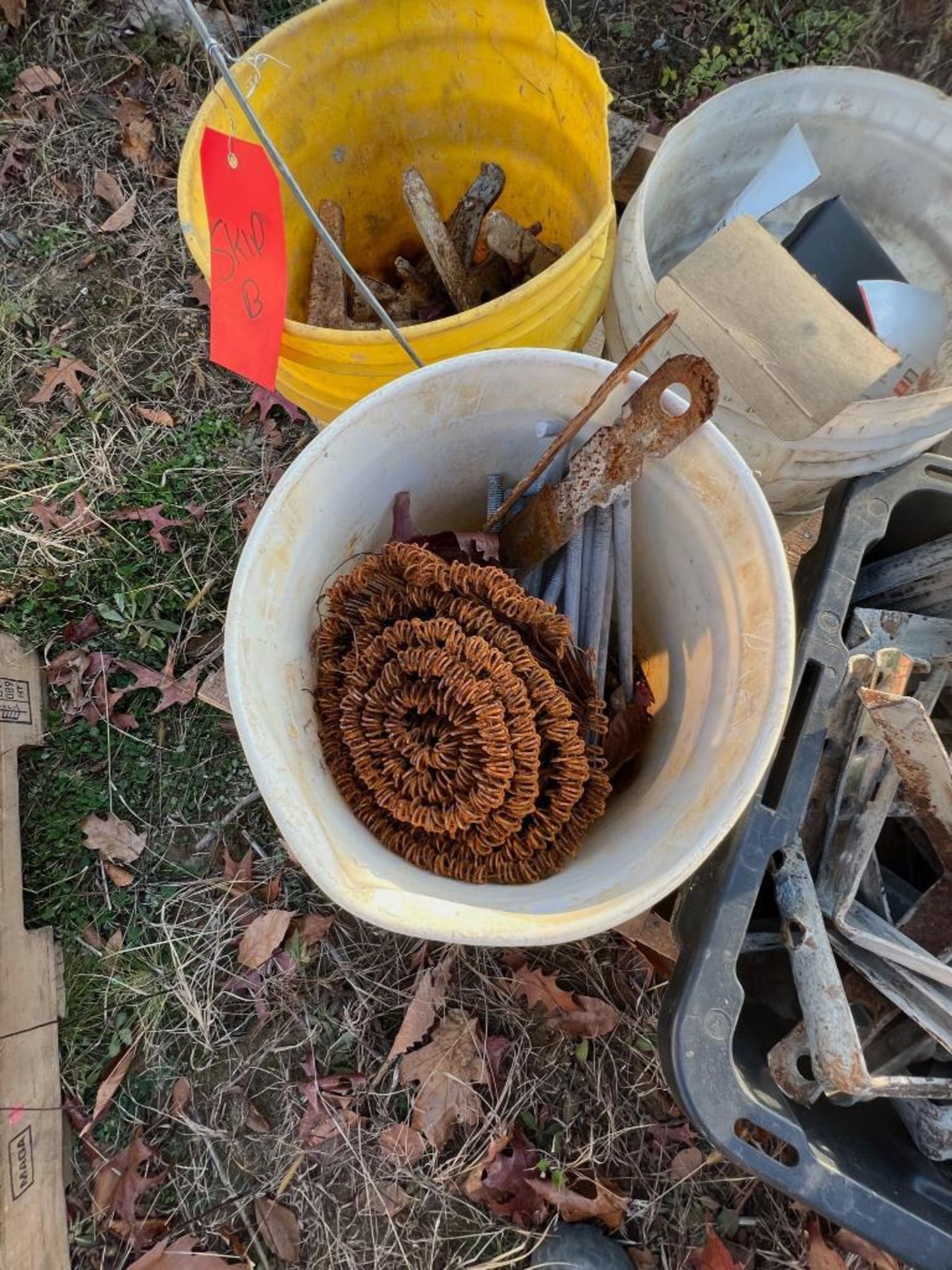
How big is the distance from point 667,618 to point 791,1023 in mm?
822

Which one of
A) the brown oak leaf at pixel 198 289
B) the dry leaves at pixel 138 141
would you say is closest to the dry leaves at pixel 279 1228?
the brown oak leaf at pixel 198 289

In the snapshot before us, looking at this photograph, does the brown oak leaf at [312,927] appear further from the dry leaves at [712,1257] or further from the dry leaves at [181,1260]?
the dry leaves at [712,1257]

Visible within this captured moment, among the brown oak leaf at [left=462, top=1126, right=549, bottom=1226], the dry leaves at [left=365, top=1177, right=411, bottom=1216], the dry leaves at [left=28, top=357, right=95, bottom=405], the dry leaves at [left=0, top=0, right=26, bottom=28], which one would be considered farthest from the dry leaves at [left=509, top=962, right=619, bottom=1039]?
the dry leaves at [left=0, top=0, right=26, bottom=28]

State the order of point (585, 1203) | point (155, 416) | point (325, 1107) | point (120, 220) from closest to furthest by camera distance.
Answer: point (585, 1203)
point (325, 1107)
point (155, 416)
point (120, 220)

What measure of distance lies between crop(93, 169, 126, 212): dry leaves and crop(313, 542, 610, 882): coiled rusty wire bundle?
2199 millimetres

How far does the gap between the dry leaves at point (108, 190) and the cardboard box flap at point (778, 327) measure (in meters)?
2.24

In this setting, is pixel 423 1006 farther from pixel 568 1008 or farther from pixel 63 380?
pixel 63 380

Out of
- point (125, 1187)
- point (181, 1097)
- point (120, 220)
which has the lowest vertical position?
point (125, 1187)

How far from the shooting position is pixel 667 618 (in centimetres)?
148

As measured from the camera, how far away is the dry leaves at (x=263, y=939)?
2.05m

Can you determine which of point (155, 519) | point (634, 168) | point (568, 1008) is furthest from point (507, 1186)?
point (634, 168)

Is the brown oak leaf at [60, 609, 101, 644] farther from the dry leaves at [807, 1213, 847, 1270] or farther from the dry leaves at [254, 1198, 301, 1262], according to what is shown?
the dry leaves at [807, 1213, 847, 1270]

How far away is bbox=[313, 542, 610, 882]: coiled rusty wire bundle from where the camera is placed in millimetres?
1128

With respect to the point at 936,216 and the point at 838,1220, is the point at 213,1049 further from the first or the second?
the point at 936,216
